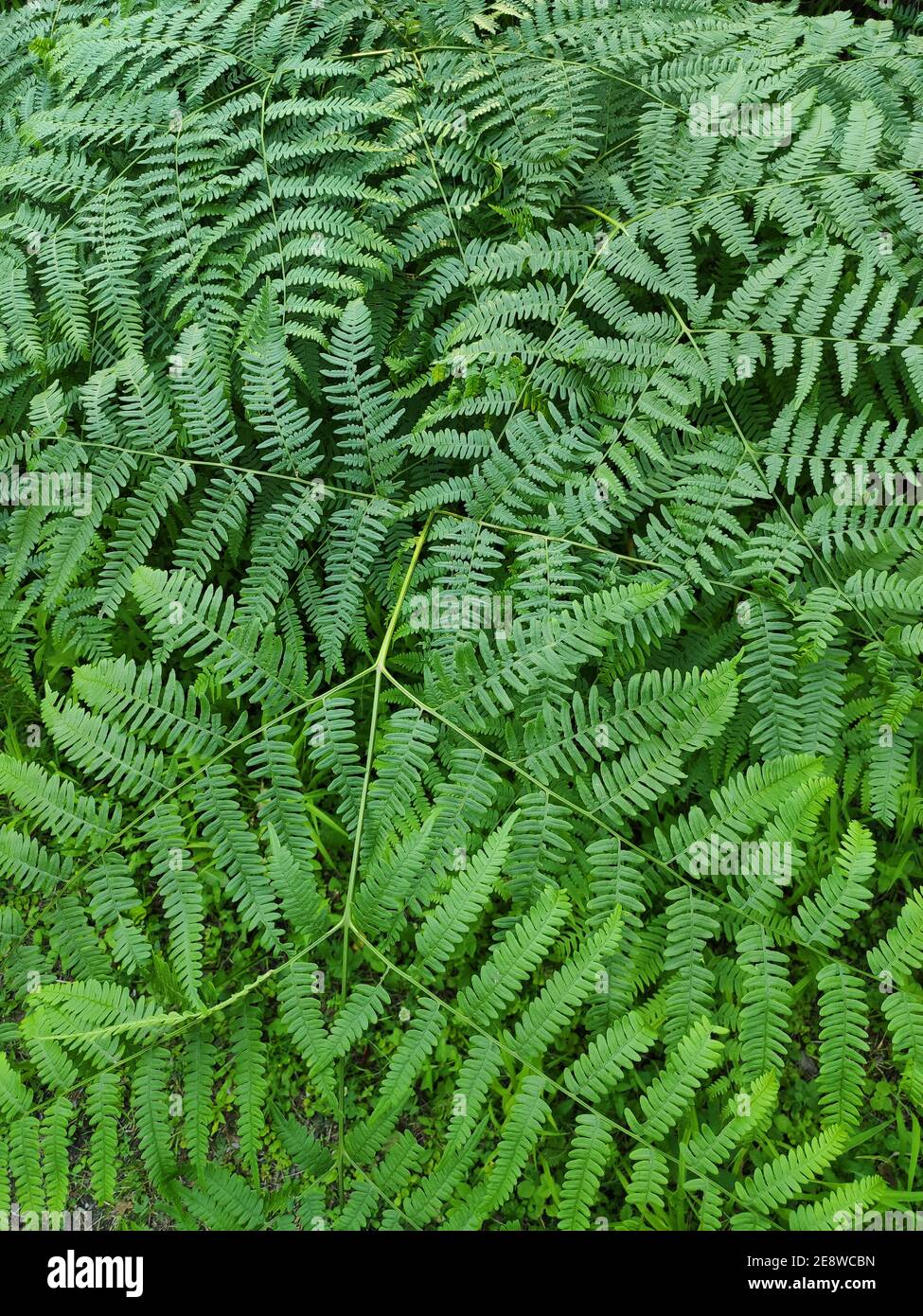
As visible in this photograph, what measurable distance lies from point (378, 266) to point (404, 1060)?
7.37ft

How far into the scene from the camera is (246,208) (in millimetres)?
2674

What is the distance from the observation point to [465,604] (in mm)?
2465

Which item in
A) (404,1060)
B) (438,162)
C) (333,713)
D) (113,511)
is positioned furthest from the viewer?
(113,511)

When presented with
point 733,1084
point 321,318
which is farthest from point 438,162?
point 733,1084

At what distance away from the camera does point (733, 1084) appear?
244 cm

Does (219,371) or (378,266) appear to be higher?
(378,266)

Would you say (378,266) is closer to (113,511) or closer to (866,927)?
(113,511)

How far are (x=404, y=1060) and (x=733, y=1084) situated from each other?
110 cm

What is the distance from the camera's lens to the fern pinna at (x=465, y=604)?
6.69ft

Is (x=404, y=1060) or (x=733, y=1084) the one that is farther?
Result: (x=733, y=1084)

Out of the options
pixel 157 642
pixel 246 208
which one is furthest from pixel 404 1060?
pixel 246 208

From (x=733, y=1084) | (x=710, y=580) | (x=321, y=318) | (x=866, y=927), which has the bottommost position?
(x=733, y=1084)

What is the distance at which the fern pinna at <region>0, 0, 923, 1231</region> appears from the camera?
204 centimetres
